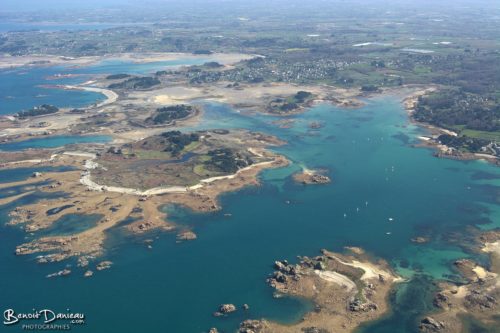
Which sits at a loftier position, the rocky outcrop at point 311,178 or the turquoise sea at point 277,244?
the rocky outcrop at point 311,178

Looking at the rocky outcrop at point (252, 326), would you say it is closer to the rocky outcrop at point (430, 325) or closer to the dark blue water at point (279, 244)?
the dark blue water at point (279, 244)

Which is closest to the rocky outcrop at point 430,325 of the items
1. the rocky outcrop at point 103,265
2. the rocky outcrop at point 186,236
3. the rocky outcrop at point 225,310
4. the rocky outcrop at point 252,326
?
the rocky outcrop at point 252,326

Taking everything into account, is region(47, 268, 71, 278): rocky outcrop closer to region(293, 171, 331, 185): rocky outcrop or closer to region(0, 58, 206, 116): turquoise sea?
region(293, 171, 331, 185): rocky outcrop

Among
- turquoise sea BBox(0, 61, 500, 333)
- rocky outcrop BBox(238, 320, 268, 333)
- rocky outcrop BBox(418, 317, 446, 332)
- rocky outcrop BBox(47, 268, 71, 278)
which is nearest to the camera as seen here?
rocky outcrop BBox(238, 320, 268, 333)

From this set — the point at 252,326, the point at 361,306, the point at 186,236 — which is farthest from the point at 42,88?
the point at 361,306

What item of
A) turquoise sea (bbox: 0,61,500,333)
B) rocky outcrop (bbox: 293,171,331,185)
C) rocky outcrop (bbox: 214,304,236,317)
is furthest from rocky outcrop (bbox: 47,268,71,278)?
rocky outcrop (bbox: 293,171,331,185)
